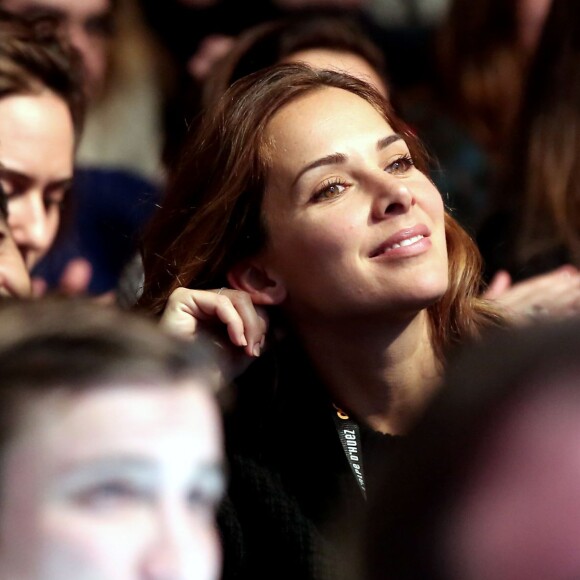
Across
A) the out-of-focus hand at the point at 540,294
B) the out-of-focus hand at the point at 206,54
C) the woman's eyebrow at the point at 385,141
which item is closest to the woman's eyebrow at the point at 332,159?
the woman's eyebrow at the point at 385,141

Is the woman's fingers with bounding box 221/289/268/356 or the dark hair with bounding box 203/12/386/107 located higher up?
the woman's fingers with bounding box 221/289/268/356

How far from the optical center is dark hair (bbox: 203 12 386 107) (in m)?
2.67

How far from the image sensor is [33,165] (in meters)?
2.37

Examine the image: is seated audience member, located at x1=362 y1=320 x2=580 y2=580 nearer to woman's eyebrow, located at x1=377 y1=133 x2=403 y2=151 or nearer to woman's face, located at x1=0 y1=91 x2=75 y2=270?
woman's eyebrow, located at x1=377 y1=133 x2=403 y2=151

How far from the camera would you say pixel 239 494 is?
188cm

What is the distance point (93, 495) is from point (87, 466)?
0.02 metres

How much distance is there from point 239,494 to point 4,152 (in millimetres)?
838

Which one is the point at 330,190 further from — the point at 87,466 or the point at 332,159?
the point at 87,466

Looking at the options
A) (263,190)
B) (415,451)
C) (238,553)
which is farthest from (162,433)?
(263,190)

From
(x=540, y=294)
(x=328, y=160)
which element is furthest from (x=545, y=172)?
(x=328, y=160)


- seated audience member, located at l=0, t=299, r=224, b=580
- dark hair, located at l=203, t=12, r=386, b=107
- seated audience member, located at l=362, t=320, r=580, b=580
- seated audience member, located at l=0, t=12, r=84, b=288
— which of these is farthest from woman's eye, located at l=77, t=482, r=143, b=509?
dark hair, located at l=203, t=12, r=386, b=107

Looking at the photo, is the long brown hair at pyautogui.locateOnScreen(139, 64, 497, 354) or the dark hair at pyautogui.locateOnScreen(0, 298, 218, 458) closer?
the dark hair at pyautogui.locateOnScreen(0, 298, 218, 458)

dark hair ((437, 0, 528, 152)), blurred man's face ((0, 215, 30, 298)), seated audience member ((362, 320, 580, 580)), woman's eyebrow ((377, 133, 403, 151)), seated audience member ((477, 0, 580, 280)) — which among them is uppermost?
seated audience member ((362, 320, 580, 580))

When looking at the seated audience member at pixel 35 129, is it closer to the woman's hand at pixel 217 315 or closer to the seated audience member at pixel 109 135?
the seated audience member at pixel 109 135
